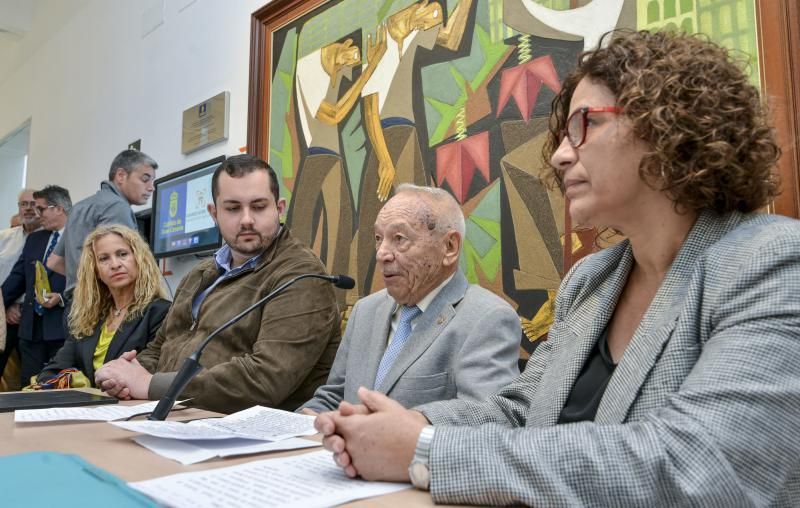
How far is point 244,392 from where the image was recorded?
181 centimetres

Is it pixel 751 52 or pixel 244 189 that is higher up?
pixel 751 52

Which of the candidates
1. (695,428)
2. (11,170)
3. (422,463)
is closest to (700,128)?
(695,428)

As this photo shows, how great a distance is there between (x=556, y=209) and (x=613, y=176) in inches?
34.3

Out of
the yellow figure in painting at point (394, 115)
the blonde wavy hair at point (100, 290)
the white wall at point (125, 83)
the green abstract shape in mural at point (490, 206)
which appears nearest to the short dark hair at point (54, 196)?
the white wall at point (125, 83)

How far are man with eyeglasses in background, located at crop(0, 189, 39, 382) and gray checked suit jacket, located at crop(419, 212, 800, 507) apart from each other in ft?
13.9

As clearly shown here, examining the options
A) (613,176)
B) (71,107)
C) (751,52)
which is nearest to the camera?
(613,176)

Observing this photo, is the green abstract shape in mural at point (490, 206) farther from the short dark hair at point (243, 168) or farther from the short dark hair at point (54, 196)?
the short dark hair at point (54, 196)

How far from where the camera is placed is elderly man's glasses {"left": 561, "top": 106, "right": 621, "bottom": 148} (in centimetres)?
109

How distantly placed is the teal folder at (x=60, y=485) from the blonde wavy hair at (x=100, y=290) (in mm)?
1991

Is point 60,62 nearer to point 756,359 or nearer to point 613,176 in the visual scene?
point 613,176

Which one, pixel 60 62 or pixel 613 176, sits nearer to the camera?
pixel 613 176

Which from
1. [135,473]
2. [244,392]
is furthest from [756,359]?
[244,392]

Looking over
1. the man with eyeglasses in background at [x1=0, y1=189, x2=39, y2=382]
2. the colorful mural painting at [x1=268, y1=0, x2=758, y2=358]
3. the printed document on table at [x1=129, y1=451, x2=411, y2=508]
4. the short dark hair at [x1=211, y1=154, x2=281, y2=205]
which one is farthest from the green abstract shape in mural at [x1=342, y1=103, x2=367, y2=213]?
the man with eyeglasses in background at [x1=0, y1=189, x2=39, y2=382]

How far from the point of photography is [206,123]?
3654 mm
